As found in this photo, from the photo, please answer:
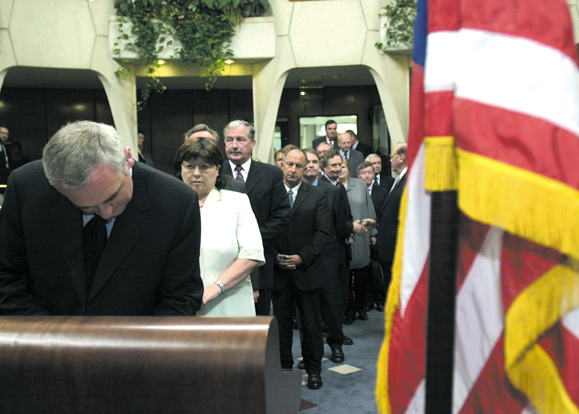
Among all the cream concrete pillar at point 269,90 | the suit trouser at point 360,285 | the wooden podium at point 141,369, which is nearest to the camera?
the wooden podium at point 141,369

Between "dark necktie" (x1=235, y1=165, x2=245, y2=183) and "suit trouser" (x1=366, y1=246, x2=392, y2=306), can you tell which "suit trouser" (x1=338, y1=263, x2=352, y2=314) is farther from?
"dark necktie" (x1=235, y1=165, x2=245, y2=183)

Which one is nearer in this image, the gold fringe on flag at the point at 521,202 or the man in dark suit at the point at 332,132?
the gold fringe on flag at the point at 521,202

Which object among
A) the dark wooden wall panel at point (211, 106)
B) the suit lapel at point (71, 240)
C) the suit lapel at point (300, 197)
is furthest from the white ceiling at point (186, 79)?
the suit lapel at point (71, 240)

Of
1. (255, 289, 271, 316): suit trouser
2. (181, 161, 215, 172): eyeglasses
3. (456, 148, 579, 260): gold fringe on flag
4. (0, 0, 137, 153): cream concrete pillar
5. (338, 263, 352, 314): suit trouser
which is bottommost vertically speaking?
(338, 263, 352, 314): suit trouser

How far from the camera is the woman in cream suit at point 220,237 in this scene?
8.36ft

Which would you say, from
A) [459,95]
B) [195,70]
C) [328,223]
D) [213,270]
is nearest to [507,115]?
[459,95]

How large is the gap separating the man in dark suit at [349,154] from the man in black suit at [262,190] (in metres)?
3.67

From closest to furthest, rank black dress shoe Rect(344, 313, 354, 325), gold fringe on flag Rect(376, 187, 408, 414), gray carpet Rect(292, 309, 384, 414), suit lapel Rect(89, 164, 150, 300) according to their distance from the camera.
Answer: gold fringe on flag Rect(376, 187, 408, 414) < suit lapel Rect(89, 164, 150, 300) < gray carpet Rect(292, 309, 384, 414) < black dress shoe Rect(344, 313, 354, 325)

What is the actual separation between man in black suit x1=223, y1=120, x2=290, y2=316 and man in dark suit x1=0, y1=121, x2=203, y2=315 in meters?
1.77

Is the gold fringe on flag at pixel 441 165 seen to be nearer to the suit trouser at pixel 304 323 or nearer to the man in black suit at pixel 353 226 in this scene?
the suit trouser at pixel 304 323

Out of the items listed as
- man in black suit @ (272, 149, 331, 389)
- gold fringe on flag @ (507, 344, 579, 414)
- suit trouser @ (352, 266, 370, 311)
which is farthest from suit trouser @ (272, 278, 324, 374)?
gold fringe on flag @ (507, 344, 579, 414)

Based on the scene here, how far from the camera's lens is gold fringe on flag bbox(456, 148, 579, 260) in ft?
3.49

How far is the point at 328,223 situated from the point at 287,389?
284cm

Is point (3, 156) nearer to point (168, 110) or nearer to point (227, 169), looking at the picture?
point (168, 110)
